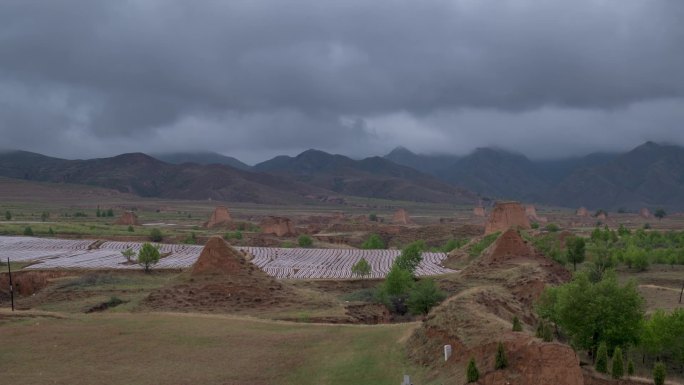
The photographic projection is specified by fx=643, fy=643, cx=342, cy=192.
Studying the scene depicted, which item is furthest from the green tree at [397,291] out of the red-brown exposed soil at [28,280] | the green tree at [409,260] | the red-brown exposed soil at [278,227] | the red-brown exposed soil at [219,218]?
the red-brown exposed soil at [219,218]

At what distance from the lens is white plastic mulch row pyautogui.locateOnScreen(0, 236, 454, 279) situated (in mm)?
56156

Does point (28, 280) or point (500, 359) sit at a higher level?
point (500, 359)

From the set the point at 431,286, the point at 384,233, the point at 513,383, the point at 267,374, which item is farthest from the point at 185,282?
the point at 384,233

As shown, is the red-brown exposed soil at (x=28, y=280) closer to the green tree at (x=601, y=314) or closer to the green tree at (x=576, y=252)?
the green tree at (x=601, y=314)

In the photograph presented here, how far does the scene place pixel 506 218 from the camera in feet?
276

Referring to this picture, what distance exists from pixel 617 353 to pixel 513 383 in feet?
20.9

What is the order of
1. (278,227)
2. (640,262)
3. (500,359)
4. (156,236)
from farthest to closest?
(278,227), (156,236), (640,262), (500,359)

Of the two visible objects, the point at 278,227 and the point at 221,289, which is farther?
the point at 278,227

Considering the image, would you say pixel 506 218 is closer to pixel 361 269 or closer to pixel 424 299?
pixel 361 269

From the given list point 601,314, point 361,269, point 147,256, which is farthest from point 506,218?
point 601,314

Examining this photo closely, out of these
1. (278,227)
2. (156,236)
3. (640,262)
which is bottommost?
(640,262)

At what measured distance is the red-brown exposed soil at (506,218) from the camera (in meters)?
82.9

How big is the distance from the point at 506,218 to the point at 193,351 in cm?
6612

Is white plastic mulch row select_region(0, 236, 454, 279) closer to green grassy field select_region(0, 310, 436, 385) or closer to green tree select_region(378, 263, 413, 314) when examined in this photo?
green tree select_region(378, 263, 413, 314)
